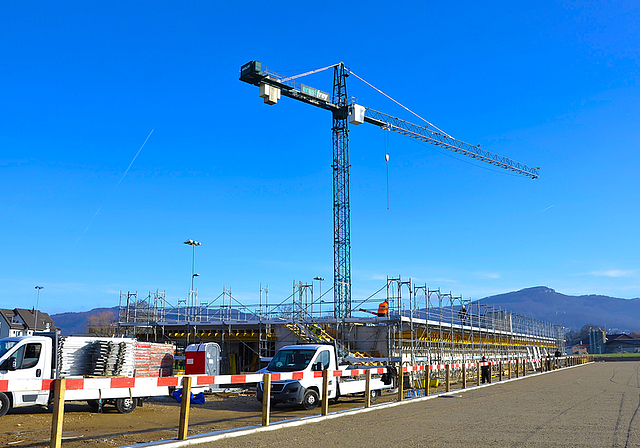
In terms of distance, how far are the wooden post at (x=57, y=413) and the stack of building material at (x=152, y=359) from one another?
11849 mm

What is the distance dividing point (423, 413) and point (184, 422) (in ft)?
20.4

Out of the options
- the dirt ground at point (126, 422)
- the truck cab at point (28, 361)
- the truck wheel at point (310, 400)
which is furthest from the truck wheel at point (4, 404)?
the truck wheel at point (310, 400)

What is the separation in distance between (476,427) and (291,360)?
793 cm

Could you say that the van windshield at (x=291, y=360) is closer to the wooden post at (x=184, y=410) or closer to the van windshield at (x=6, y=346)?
the van windshield at (x=6, y=346)

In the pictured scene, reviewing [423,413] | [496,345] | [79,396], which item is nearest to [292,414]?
[423,413]

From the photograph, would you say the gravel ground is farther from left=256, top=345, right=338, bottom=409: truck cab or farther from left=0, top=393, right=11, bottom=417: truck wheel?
left=256, top=345, right=338, bottom=409: truck cab

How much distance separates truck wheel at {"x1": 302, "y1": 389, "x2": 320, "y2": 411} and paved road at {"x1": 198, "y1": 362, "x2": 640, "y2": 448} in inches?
99.8

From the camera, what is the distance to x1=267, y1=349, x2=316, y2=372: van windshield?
683 inches

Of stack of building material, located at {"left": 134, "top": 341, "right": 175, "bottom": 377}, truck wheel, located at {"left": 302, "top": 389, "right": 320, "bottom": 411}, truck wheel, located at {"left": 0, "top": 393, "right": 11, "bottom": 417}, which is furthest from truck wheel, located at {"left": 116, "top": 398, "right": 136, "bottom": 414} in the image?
truck wheel, located at {"left": 302, "top": 389, "right": 320, "bottom": 411}

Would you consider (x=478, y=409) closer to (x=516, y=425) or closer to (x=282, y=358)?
(x=516, y=425)

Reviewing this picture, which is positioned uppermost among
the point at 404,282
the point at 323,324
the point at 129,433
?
the point at 404,282

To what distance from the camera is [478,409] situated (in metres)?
14.0

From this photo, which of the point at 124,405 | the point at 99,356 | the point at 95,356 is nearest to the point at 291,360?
the point at 124,405

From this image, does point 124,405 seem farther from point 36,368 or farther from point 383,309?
point 383,309
